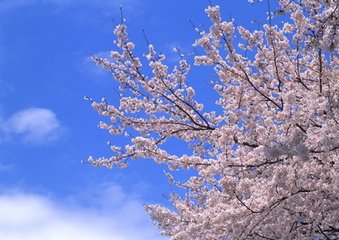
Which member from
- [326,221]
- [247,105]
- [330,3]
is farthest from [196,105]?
[330,3]

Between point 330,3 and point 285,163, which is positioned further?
point 285,163

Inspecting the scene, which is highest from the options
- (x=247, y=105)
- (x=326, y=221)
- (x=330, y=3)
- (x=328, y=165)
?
(x=247, y=105)

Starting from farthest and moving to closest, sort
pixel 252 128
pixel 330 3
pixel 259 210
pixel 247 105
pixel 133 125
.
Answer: pixel 133 125 < pixel 247 105 < pixel 252 128 < pixel 259 210 < pixel 330 3

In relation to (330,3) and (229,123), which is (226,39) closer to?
(229,123)

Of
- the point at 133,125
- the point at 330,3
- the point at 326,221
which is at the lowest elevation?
the point at 326,221

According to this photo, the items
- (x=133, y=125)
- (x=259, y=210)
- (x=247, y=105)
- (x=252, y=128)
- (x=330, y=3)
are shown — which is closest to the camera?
(x=330, y=3)

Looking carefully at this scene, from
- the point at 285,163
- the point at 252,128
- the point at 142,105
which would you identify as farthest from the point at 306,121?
the point at 142,105

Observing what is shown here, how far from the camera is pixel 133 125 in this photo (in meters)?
9.55

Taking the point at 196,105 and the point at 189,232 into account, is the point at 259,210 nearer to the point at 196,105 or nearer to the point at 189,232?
the point at 189,232

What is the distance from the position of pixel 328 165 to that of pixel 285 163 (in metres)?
0.74

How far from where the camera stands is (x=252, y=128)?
8250 millimetres

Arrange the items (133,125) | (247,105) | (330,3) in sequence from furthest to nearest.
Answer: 1. (133,125)
2. (247,105)
3. (330,3)

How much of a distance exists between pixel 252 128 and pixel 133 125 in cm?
240

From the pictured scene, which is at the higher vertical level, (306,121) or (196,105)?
(196,105)
